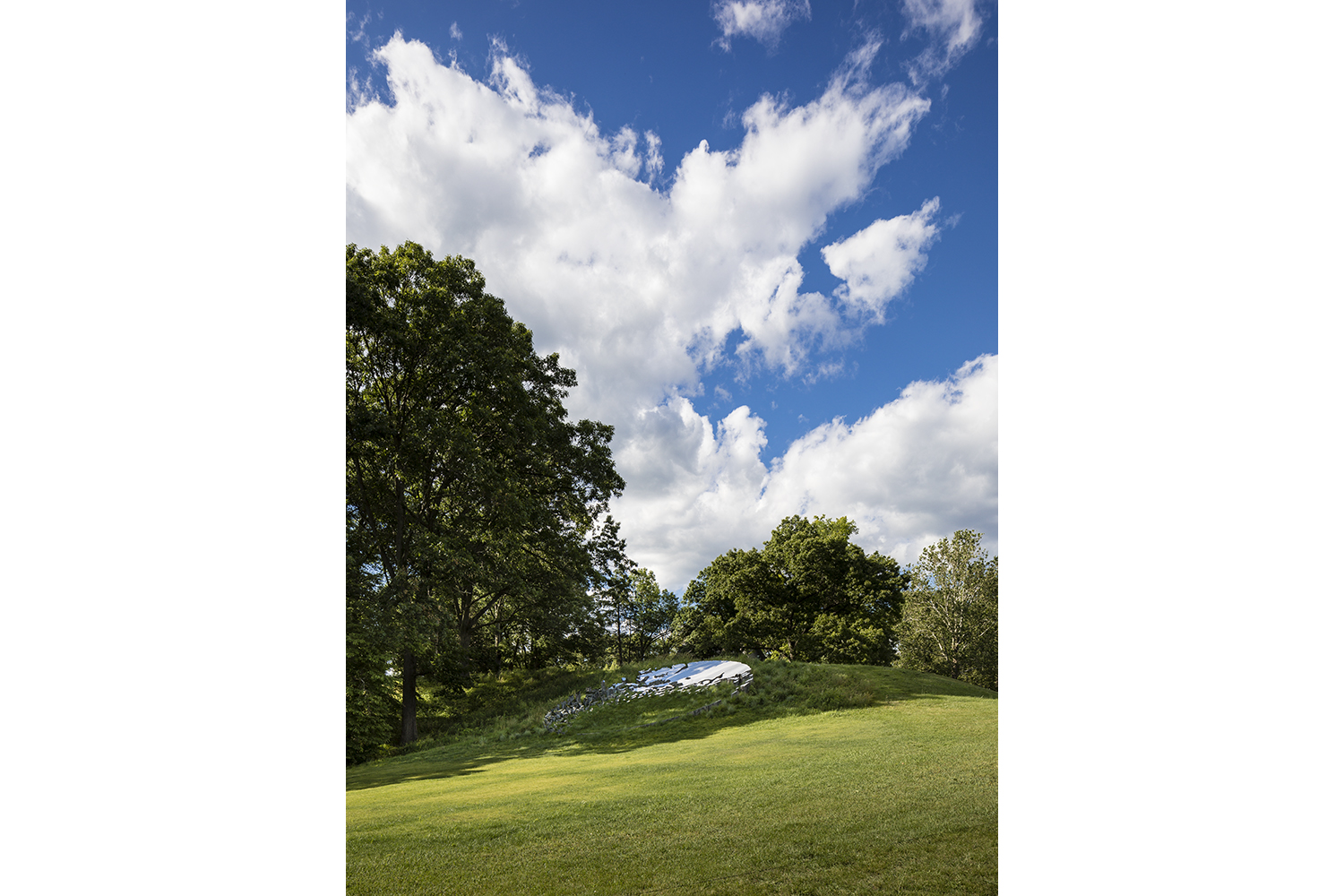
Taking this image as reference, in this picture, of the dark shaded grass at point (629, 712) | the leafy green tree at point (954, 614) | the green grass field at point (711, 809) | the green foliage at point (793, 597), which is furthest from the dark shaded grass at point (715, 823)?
the green foliage at point (793, 597)

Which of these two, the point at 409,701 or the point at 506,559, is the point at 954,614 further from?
the point at 409,701

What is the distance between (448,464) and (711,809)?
188 inches

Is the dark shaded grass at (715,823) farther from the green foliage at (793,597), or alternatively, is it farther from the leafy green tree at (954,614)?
the green foliage at (793,597)

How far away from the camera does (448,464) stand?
6.83m

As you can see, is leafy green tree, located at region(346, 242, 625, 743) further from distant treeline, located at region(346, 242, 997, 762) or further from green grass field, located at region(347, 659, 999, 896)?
green grass field, located at region(347, 659, 999, 896)

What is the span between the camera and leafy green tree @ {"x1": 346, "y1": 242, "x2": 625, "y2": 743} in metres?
6.49

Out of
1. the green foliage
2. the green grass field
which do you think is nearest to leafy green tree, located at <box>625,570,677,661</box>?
the green foliage

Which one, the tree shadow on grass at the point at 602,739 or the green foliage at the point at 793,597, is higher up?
the green foliage at the point at 793,597

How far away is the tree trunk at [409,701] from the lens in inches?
291

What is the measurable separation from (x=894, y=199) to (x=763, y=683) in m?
5.75

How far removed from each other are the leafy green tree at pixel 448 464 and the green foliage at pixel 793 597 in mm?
1563
